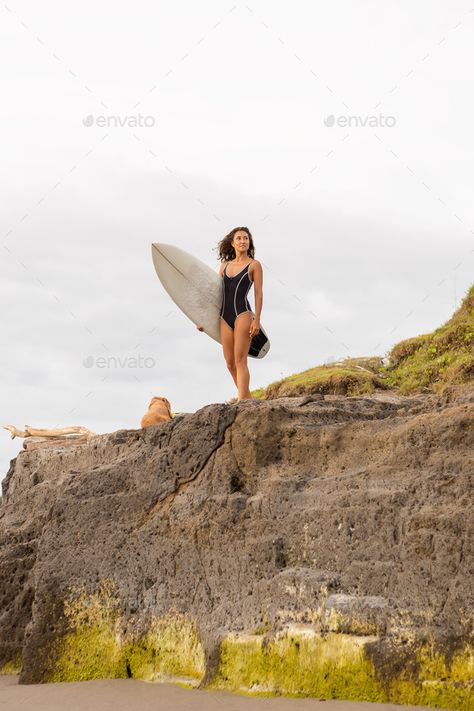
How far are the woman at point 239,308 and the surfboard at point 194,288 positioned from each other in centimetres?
10

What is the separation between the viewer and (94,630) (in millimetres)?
5910

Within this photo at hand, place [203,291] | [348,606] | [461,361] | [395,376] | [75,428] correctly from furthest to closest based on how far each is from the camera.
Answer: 1. [395,376]
2. [461,361]
3. [75,428]
4. [203,291]
5. [348,606]

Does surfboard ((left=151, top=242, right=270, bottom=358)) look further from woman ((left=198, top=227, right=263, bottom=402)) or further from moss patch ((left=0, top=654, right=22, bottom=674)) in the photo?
moss patch ((left=0, top=654, right=22, bottom=674))

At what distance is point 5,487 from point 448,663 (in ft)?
19.1

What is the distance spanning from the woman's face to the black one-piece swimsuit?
17cm

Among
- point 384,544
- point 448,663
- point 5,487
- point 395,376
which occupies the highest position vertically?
point 395,376

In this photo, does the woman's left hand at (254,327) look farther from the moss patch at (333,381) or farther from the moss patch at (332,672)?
the moss patch at (333,381)

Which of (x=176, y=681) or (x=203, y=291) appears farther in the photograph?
(x=203, y=291)

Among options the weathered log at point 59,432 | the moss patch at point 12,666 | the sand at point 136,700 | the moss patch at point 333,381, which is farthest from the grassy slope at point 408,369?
Result: the sand at point 136,700

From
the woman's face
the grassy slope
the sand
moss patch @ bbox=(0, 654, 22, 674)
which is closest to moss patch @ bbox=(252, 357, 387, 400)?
the grassy slope

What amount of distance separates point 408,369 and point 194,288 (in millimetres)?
6928

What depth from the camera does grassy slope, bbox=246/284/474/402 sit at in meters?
13.0

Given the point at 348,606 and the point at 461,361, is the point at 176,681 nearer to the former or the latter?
the point at 348,606

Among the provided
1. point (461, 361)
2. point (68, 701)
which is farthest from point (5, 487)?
point (461, 361)
